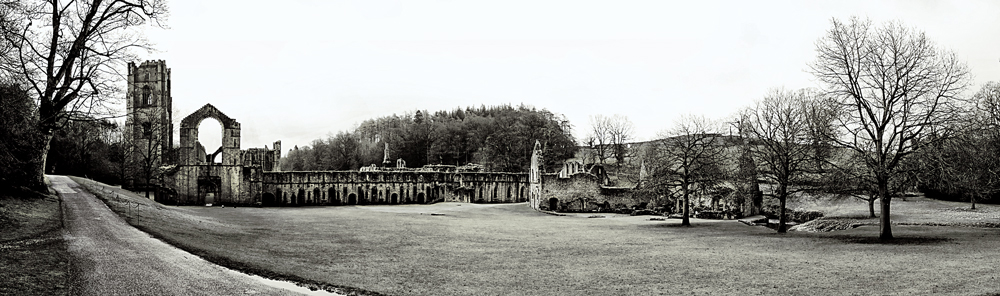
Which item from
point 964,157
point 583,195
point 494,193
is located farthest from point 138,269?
point 494,193

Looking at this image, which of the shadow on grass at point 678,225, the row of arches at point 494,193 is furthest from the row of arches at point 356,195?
the shadow on grass at point 678,225

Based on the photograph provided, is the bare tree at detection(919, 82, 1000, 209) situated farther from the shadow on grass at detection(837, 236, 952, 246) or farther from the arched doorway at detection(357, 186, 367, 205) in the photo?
the arched doorway at detection(357, 186, 367, 205)

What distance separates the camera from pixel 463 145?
116312 mm

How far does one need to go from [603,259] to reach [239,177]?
4514 centimetres

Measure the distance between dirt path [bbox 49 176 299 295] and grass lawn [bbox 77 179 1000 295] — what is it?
1.17 meters

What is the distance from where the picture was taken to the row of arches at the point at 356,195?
6138 centimetres

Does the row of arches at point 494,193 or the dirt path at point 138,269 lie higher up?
the dirt path at point 138,269

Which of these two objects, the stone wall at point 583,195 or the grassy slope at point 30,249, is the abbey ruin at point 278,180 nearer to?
the stone wall at point 583,195

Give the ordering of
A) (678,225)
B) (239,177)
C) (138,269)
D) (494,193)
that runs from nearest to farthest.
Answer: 1. (138,269)
2. (678,225)
3. (239,177)
4. (494,193)

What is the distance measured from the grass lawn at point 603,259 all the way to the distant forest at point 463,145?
59.3m

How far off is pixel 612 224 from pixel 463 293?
82.3 ft

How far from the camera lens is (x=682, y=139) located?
40.8 meters

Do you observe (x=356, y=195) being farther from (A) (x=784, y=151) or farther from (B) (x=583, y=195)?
(A) (x=784, y=151)

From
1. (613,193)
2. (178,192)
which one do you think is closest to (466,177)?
(613,193)
